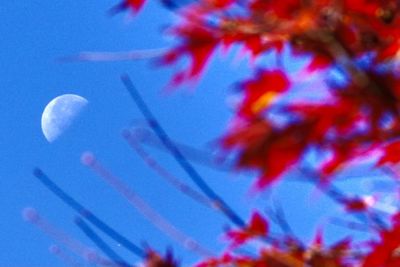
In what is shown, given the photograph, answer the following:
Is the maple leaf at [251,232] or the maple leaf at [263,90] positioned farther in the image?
the maple leaf at [251,232]

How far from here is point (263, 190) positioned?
2070 mm

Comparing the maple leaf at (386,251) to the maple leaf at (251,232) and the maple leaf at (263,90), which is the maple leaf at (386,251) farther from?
the maple leaf at (263,90)

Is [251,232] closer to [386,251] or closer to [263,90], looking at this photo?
[386,251]

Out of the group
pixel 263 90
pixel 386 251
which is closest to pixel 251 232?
pixel 386 251

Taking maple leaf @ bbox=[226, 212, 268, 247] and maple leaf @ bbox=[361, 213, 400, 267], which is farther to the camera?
maple leaf @ bbox=[226, 212, 268, 247]

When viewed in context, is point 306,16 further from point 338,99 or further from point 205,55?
point 205,55

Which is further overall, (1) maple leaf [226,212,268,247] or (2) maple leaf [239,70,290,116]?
(1) maple leaf [226,212,268,247]

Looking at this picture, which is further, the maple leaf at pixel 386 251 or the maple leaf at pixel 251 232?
the maple leaf at pixel 251 232

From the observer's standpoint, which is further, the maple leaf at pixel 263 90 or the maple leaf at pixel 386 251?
the maple leaf at pixel 386 251

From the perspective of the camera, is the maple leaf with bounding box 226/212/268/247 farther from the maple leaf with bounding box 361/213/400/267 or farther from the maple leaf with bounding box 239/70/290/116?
the maple leaf with bounding box 239/70/290/116

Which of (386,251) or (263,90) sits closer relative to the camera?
(263,90)

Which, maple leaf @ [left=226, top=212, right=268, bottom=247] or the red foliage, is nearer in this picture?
the red foliage

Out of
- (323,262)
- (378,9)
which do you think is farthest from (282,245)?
(378,9)

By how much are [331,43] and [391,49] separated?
85cm
